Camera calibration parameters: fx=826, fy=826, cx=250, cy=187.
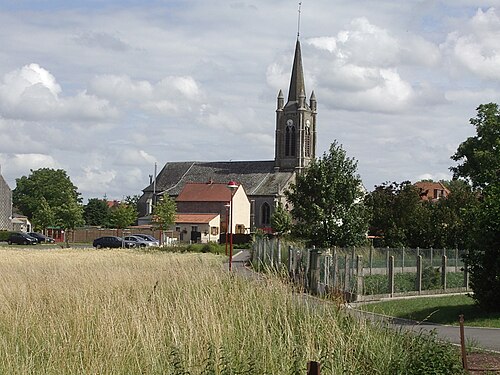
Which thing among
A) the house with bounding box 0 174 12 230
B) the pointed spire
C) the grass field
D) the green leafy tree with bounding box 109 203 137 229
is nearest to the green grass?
the grass field

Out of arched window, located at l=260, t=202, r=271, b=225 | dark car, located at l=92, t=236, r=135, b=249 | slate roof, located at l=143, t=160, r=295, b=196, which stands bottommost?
dark car, located at l=92, t=236, r=135, b=249

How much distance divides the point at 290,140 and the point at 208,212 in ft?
76.8

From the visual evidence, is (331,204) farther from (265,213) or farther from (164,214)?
(265,213)

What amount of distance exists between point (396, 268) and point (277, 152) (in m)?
100

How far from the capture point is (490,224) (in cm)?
1962

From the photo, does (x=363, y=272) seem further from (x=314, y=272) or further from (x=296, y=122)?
(x=296, y=122)

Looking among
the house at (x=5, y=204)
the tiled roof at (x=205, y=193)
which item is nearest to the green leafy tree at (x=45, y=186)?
the tiled roof at (x=205, y=193)

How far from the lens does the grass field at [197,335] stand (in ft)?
34.1

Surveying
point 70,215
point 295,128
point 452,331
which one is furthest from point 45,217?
point 452,331

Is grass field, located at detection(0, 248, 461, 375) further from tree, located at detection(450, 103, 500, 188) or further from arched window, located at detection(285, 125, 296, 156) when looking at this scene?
arched window, located at detection(285, 125, 296, 156)

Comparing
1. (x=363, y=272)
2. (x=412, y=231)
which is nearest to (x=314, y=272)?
(x=363, y=272)

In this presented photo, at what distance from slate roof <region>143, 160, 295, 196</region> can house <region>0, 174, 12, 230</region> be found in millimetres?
30209

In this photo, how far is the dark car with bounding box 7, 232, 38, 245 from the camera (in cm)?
7362

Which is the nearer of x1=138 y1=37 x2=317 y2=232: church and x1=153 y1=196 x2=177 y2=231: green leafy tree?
x1=153 y1=196 x2=177 y2=231: green leafy tree
